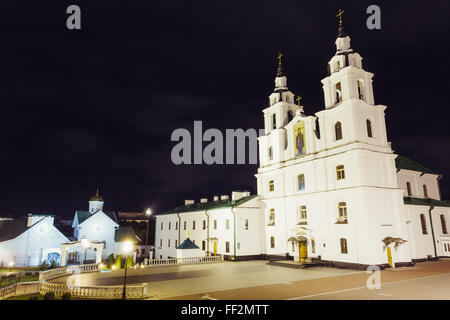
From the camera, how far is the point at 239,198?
129 feet

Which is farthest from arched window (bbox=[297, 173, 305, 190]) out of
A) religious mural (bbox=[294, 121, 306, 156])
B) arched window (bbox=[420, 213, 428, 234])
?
arched window (bbox=[420, 213, 428, 234])

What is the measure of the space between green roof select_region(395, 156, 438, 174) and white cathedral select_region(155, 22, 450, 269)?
198 mm

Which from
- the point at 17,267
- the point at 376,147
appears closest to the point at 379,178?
A: the point at 376,147

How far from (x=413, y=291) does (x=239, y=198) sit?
1021 inches

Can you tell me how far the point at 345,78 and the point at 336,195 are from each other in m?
11.5

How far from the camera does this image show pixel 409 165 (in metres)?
35.4

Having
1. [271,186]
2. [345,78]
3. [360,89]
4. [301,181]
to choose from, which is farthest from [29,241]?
[360,89]

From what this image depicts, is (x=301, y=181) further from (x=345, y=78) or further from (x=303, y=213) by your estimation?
(x=345, y=78)

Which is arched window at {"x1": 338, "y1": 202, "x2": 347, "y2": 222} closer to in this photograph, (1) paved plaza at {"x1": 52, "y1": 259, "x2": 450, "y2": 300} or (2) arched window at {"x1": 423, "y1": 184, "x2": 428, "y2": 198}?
(1) paved plaza at {"x1": 52, "y1": 259, "x2": 450, "y2": 300}

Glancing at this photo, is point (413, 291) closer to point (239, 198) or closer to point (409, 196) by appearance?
point (409, 196)

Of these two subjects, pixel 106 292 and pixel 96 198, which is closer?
pixel 106 292

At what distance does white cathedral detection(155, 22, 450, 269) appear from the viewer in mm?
24906

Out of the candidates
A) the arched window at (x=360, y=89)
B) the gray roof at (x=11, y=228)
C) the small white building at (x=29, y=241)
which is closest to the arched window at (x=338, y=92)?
the arched window at (x=360, y=89)

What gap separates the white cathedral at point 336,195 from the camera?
2491 cm
